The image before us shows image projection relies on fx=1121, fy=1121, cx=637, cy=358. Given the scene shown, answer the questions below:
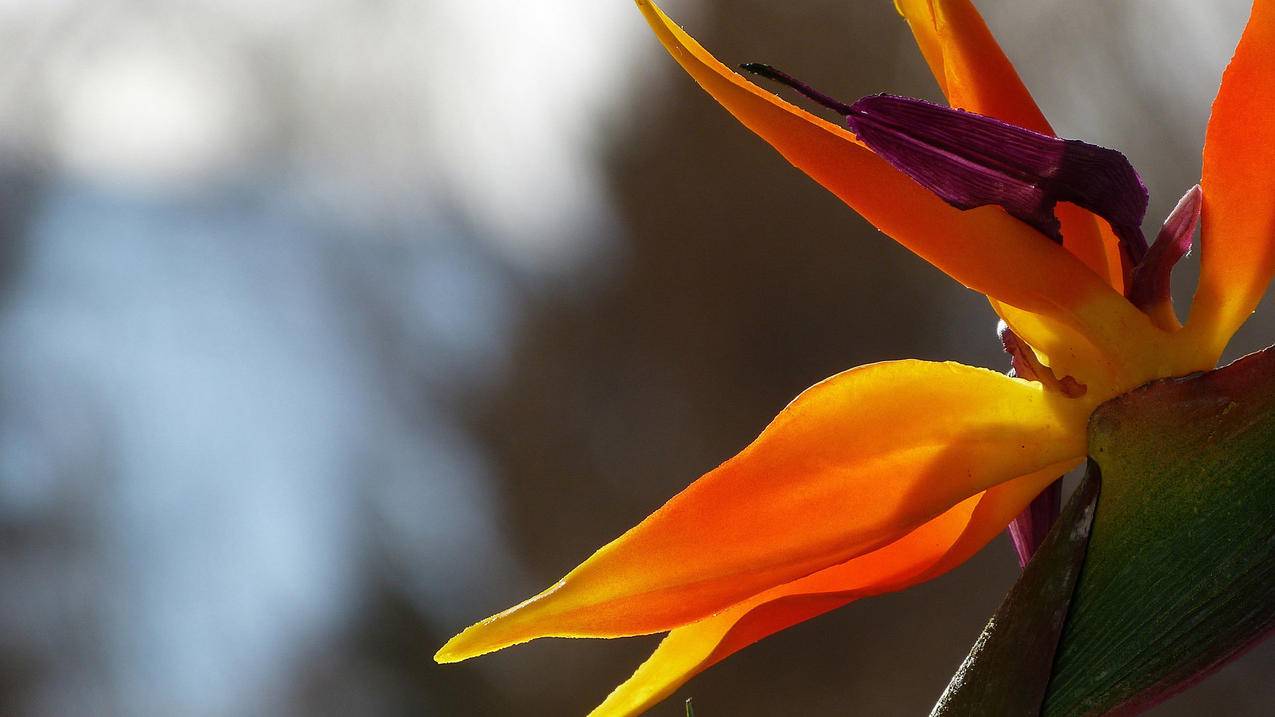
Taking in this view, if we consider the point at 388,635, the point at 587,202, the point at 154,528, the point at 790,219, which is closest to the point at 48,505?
the point at 154,528

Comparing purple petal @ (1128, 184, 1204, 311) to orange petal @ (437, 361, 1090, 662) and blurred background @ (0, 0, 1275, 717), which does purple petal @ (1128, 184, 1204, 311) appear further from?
blurred background @ (0, 0, 1275, 717)

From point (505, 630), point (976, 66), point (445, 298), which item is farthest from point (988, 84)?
point (445, 298)

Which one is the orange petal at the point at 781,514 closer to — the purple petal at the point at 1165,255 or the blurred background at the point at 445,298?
the purple petal at the point at 1165,255

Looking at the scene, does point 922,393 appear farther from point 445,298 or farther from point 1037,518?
point 445,298

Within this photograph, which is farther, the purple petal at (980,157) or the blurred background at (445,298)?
the blurred background at (445,298)

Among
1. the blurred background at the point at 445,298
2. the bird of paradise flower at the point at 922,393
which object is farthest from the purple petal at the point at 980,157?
the blurred background at the point at 445,298

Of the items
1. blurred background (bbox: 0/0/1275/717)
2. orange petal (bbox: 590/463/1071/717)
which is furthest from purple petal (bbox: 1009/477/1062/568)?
blurred background (bbox: 0/0/1275/717)

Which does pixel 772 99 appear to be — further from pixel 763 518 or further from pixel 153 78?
pixel 153 78
